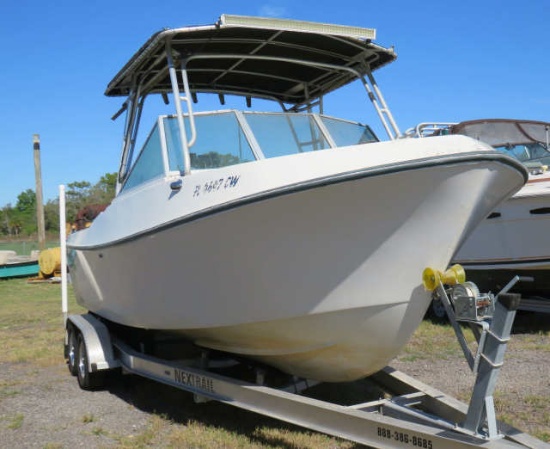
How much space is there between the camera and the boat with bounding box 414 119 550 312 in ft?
23.9

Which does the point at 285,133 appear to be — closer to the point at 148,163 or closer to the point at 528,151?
the point at 148,163

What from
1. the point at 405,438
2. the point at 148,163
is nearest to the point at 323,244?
the point at 405,438

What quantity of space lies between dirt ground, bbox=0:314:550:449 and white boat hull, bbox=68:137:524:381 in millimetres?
870

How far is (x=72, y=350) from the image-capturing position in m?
6.17

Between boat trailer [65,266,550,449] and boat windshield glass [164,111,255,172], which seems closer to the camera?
boat trailer [65,266,550,449]

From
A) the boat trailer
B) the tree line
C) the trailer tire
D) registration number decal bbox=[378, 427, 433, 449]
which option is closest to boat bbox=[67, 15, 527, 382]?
the boat trailer

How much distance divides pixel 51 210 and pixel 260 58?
6377 cm

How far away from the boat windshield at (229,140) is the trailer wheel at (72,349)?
76.5 inches

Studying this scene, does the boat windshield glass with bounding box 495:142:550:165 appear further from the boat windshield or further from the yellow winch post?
the yellow winch post

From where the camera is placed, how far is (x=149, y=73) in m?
5.43

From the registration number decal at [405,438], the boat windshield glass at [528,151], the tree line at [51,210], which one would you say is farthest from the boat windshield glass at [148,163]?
the tree line at [51,210]

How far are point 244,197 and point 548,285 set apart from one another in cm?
543

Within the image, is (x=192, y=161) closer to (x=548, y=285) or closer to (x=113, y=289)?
(x=113, y=289)

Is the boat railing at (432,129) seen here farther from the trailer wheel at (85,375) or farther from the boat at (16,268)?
the boat at (16,268)
